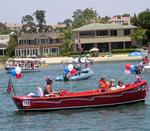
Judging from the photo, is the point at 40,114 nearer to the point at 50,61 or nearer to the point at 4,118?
the point at 4,118

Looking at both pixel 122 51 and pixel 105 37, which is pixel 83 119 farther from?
pixel 105 37

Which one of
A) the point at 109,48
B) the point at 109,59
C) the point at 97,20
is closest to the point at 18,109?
the point at 109,59

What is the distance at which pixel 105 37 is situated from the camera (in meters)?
125

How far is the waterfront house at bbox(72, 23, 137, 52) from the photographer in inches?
4929

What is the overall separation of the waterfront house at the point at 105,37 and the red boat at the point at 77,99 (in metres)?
85.7

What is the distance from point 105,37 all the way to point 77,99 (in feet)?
290

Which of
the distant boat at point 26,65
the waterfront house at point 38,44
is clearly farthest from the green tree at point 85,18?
the distant boat at point 26,65

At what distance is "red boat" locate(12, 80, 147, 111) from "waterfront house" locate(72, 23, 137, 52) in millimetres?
85706

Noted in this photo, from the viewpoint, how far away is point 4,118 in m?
36.7

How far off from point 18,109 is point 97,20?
115257mm

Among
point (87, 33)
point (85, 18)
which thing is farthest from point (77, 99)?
point (85, 18)

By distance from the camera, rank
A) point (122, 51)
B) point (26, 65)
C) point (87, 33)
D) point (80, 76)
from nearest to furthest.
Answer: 1. point (80, 76)
2. point (26, 65)
3. point (122, 51)
4. point (87, 33)

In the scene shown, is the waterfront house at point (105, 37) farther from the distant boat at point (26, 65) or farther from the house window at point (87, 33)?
the distant boat at point (26, 65)

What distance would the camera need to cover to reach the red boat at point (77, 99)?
37156 millimetres
